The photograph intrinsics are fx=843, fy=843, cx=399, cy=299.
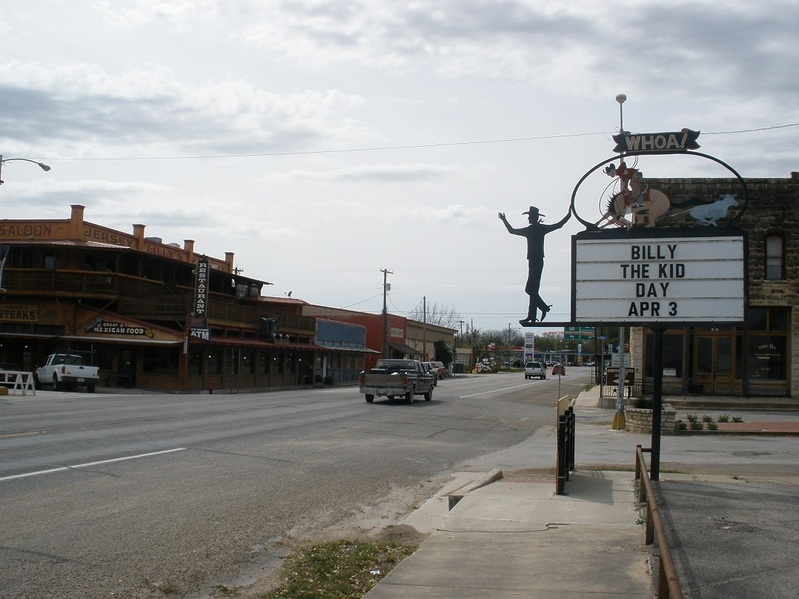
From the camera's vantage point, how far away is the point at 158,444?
52.3 feet

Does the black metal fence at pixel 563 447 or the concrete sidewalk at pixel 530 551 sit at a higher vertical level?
the black metal fence at pixel 563 447

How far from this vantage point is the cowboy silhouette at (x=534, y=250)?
1167 centimetres

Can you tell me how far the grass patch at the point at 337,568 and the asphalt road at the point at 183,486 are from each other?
1.60 ft

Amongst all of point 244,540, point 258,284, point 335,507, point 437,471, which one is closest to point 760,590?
point 244,540

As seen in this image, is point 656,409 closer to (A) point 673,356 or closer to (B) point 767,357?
(A) point 673,356

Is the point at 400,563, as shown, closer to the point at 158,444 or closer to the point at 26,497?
the point at 26,497

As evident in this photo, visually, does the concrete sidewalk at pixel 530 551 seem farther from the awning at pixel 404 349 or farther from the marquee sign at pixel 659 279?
the awning at pixel 404 349

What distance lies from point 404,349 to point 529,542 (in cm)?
8159

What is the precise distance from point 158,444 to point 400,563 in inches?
385

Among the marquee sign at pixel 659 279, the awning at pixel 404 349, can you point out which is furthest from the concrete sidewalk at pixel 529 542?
the awning at pixel 404 349

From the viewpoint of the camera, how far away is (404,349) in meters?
89.6

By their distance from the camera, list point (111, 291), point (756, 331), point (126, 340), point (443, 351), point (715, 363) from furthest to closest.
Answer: point (443, 351), point (111, 291), point (126, 340), point (715, 363), point (756, 331)

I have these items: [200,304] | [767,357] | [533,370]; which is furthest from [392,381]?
[533,370]

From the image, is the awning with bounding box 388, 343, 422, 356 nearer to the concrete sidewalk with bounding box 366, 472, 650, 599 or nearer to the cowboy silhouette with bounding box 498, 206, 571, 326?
the cowboy silhouette with bounding box 498, 206, 571, 326
